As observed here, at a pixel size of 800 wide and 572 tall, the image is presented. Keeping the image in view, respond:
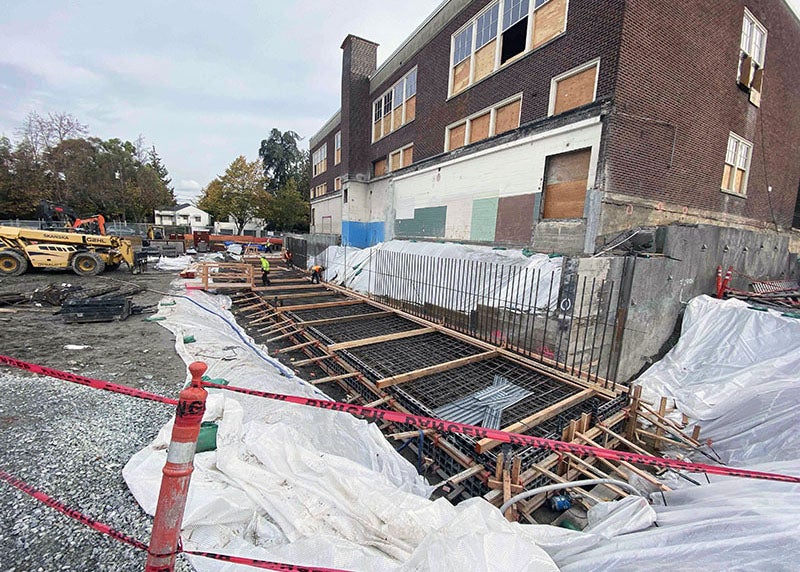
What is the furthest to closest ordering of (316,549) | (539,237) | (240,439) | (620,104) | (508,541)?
1. (539,237)
2. (620,104)
3. (240,439)
4. (316,549)
5. (508,541)

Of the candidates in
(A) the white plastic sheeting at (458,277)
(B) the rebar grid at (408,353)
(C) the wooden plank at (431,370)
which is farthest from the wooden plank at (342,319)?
(C) the wooden plank at (431,370)

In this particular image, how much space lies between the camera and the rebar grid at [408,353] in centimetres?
555

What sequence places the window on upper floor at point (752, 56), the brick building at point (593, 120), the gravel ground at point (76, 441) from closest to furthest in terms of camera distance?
the gravel ground at point (76, 441) < the brick building at point (593, 120) < the window on upper floor at point (752, 56)

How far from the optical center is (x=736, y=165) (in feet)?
41.7

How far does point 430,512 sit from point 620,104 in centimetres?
1051

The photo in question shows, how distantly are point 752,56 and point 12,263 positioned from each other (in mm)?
28772

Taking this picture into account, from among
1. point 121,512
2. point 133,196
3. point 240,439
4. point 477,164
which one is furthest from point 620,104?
point 133,196

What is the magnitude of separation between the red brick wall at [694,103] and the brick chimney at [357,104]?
15.3m

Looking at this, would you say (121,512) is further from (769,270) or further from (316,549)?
(769,270)

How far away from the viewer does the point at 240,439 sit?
305 centimetres

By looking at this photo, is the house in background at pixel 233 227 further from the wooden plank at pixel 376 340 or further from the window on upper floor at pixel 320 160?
the wooden plank at pixel 376 340

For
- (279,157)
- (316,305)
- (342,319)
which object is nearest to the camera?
(342,319)

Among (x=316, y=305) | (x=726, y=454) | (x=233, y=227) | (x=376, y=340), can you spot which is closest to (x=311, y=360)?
(x=376, y=340)

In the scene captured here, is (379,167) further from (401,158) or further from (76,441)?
(76,441)
